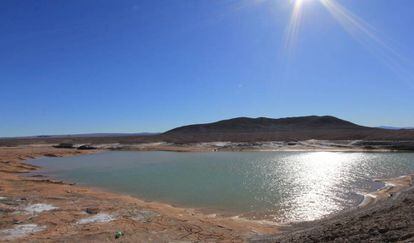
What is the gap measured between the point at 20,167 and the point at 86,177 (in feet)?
42.0

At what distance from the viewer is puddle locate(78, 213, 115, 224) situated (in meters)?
14.4

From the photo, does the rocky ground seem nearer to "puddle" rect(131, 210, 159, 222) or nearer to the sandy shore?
the sandy shore

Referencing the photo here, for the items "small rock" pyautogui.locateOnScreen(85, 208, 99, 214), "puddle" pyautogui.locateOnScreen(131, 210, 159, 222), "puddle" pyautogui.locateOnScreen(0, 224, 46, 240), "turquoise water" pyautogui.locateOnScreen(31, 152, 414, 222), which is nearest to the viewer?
"puddle" pyautogui.locateOnScreen(0, 224, 46, 240)

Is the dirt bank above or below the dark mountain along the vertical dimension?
below

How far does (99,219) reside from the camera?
14.8 m

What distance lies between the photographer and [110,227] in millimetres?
13391

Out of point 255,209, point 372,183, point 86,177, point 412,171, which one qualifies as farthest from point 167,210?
point 412,171

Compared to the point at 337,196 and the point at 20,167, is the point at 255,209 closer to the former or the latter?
the point at 337,196

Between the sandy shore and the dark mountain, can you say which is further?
the dark mountain

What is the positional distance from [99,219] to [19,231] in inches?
117

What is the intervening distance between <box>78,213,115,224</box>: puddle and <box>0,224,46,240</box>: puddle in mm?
1547

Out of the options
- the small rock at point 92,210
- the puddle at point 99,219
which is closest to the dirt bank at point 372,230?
the puddle at point 99,219

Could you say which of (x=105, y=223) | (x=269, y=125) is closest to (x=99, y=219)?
(x=105, y=223)

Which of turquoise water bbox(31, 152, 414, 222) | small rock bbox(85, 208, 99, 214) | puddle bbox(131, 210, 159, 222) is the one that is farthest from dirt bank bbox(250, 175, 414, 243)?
Answer: small rock bbox(85, 208, 99, 214)
